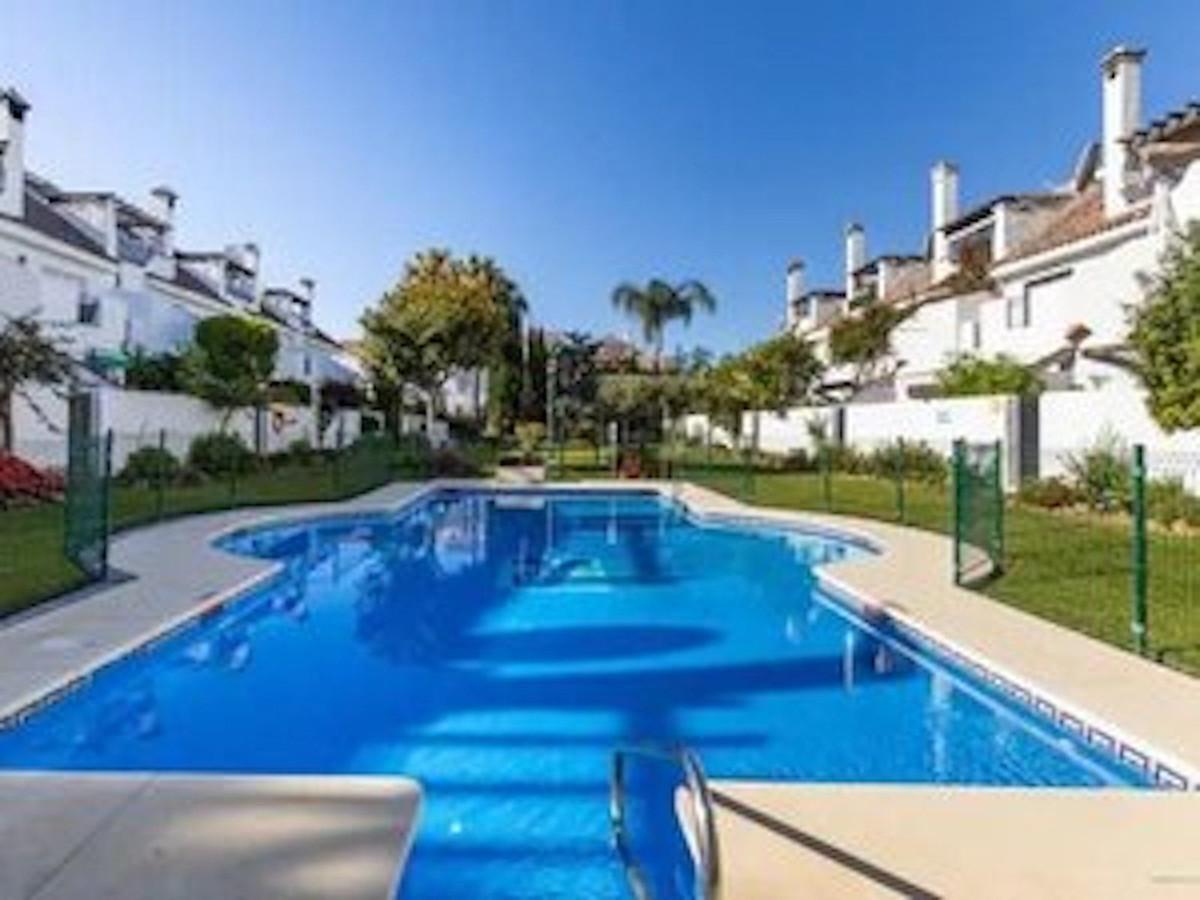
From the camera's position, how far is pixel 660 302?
63.4 m

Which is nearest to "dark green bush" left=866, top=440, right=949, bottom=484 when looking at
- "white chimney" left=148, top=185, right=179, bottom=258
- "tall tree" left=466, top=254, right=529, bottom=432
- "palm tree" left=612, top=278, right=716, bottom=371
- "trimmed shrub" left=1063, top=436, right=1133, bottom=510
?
"trimmed shrub" left=1063, top=436, right=1133, bottom=510

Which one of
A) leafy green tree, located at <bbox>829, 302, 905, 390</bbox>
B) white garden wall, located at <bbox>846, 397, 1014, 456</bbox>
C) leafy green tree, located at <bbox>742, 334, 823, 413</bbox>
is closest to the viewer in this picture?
white garden wall, located at <bbox>846, 397, 1014, 456</bbox>

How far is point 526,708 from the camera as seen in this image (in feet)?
30.1

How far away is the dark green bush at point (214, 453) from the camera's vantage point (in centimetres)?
2919

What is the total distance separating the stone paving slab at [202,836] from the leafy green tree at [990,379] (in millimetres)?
22335

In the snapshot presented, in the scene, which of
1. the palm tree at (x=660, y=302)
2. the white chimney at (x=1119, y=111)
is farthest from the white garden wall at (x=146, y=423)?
the palm tree at (x=660, y=302)

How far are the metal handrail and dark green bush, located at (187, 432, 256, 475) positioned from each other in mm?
24572

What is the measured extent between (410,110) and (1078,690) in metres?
19.8

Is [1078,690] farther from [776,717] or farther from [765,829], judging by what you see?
[765,829]

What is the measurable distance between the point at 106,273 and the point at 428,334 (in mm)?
10463

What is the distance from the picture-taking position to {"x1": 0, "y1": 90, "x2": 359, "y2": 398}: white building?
90.8 feet

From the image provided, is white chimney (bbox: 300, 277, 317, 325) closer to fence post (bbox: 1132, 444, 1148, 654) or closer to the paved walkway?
fence post (bbox: 1132, 444, 1148, 654)

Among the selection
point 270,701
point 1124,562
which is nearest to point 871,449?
point 1124,562

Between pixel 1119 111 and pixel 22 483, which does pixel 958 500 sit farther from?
pixel 1119 111
